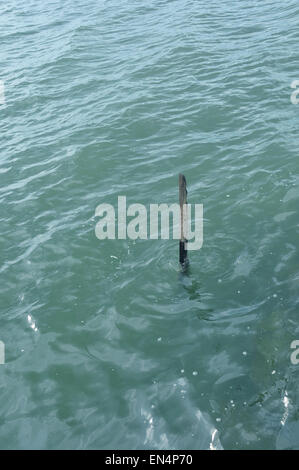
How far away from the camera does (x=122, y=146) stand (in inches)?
701

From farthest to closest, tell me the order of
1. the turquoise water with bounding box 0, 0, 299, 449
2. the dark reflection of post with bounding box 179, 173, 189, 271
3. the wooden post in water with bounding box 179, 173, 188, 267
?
the dark reflection of post with bounding box 179, 173, 189, 271
the wooden post in water with bounding box 179, 173, 188, 267
the turquoise water with bounding box 0, 0, 299, 449

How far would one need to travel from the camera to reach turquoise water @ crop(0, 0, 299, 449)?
957 cm

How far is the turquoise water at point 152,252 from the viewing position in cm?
957

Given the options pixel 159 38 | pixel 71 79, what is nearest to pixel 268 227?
pixel 71 79

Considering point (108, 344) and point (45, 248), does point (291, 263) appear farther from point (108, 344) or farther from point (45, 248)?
point (45, 248)

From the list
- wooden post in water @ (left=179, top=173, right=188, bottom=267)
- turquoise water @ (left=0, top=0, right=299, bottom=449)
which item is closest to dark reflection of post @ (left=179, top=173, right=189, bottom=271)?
wooden post in water @ (left=179, top=173, right=188, bottom=267)

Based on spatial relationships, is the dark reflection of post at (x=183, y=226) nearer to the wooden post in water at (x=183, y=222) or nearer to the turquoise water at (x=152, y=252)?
the wooden post in water at (x=183, y=222)

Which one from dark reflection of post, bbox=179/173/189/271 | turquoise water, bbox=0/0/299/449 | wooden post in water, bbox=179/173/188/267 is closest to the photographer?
turquoise water, bbox=0/0/299/449

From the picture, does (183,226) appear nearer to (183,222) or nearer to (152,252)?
(183,222)

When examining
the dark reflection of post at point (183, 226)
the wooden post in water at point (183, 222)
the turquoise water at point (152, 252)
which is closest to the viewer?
the turquoise water at point (152, 252)

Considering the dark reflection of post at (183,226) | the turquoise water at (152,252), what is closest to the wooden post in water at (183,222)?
the dark reflection of post at (183,226)

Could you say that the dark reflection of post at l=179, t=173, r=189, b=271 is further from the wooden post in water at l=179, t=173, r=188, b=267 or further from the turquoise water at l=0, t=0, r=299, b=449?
the turquoise water at l=0, t=0, r=299, b=449

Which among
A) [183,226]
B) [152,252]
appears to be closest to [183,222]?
[183,226]
